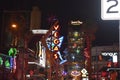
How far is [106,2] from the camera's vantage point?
20.1 feet

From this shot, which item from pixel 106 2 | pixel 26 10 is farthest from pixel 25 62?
pixel 106 2

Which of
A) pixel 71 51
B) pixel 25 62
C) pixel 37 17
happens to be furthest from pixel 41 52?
pixel 71 51

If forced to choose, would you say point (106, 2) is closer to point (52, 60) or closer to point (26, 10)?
point (26, 10)

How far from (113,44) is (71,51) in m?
32.0

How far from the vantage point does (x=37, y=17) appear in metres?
31.1

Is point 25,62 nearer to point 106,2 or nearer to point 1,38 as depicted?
point 1,38

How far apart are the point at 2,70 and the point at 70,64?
73.6 metres

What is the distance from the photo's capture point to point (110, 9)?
6.06 m

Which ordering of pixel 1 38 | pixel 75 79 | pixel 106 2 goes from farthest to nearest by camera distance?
pixel 75 79 < pixel 1 38 < pixel 106 2

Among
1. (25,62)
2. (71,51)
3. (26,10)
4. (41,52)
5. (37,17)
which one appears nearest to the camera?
(25,62)

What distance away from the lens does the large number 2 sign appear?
602 centimetres

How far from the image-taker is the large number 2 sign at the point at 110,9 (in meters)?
6.02

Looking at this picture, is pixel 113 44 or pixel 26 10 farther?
pixel 113 44

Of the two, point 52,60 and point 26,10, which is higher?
point 26,10
